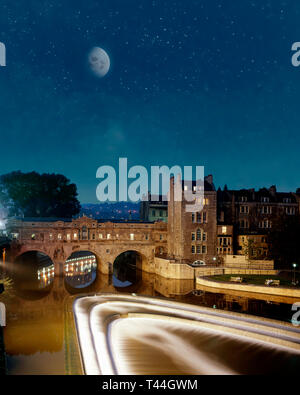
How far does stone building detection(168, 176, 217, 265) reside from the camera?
6384 centimetres

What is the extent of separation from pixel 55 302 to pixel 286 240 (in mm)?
40109

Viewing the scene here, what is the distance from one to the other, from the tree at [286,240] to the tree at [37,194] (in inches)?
2237

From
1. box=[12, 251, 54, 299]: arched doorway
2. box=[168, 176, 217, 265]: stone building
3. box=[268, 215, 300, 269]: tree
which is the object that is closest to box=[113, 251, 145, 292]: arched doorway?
box=[168, 176, 217, 265]: stone building

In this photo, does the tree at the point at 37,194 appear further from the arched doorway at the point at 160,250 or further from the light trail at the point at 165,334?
the light trail at the point at 165,334

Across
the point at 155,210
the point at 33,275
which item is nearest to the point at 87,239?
the point at 33,275

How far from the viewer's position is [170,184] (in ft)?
227

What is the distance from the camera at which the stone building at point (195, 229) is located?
63844 mm

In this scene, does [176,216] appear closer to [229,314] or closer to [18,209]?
[229,314]

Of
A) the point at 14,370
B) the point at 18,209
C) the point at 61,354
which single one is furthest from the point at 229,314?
the point at 18,209

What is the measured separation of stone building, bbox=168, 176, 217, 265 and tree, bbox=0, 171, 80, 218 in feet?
131

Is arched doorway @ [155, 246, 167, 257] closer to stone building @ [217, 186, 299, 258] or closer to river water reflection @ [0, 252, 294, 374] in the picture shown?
river water reflection @ [0, 252, 294, 374]

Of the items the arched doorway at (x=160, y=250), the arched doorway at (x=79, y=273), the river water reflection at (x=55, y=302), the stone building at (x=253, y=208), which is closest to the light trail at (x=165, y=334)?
the river water reflection at (x=55, y=302)

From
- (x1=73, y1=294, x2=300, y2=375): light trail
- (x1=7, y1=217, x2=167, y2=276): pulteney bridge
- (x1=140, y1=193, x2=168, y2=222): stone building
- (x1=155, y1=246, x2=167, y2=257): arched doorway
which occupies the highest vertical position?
(x1=140, y1=193, x2=168, y2=222): stone building

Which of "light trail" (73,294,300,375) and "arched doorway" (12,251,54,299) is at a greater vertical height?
"light trail" (73,294,300,375)
